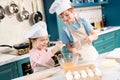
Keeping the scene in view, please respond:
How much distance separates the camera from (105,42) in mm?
3600

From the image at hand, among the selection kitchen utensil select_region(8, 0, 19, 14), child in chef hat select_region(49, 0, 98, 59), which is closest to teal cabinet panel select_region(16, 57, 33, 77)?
child in chef hat select_region(49, 0, 98, 59)

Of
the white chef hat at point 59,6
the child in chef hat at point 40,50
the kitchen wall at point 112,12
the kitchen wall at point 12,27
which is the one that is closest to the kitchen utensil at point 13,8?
the kitchen wall at point 12,27

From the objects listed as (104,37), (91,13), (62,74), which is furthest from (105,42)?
(62,74)

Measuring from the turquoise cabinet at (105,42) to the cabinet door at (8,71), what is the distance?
60.2 inches

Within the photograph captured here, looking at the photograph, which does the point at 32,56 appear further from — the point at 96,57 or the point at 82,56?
the point at 96,57

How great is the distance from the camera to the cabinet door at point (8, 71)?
2.23 metres

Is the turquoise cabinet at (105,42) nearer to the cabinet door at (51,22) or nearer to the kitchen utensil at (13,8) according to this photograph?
the cabinet door at (51,22)

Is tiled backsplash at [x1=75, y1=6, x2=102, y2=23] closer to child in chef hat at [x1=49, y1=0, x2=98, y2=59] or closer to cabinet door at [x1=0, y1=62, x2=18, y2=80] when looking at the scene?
child in chef hat at [x1=49, y1=0, x2=98, y2=59]

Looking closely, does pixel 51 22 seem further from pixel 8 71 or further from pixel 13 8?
pixel 8 71

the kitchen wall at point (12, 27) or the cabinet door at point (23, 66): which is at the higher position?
the kitchen wall at point (12, 27)

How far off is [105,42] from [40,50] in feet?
6.94

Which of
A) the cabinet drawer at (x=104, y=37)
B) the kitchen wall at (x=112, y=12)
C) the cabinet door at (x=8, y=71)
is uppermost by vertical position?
the kitchen wall at (x=112, y=12)

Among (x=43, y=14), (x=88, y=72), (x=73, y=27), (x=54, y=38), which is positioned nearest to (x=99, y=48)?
(x=54, y=38)

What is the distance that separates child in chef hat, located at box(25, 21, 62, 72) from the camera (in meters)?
1.62
